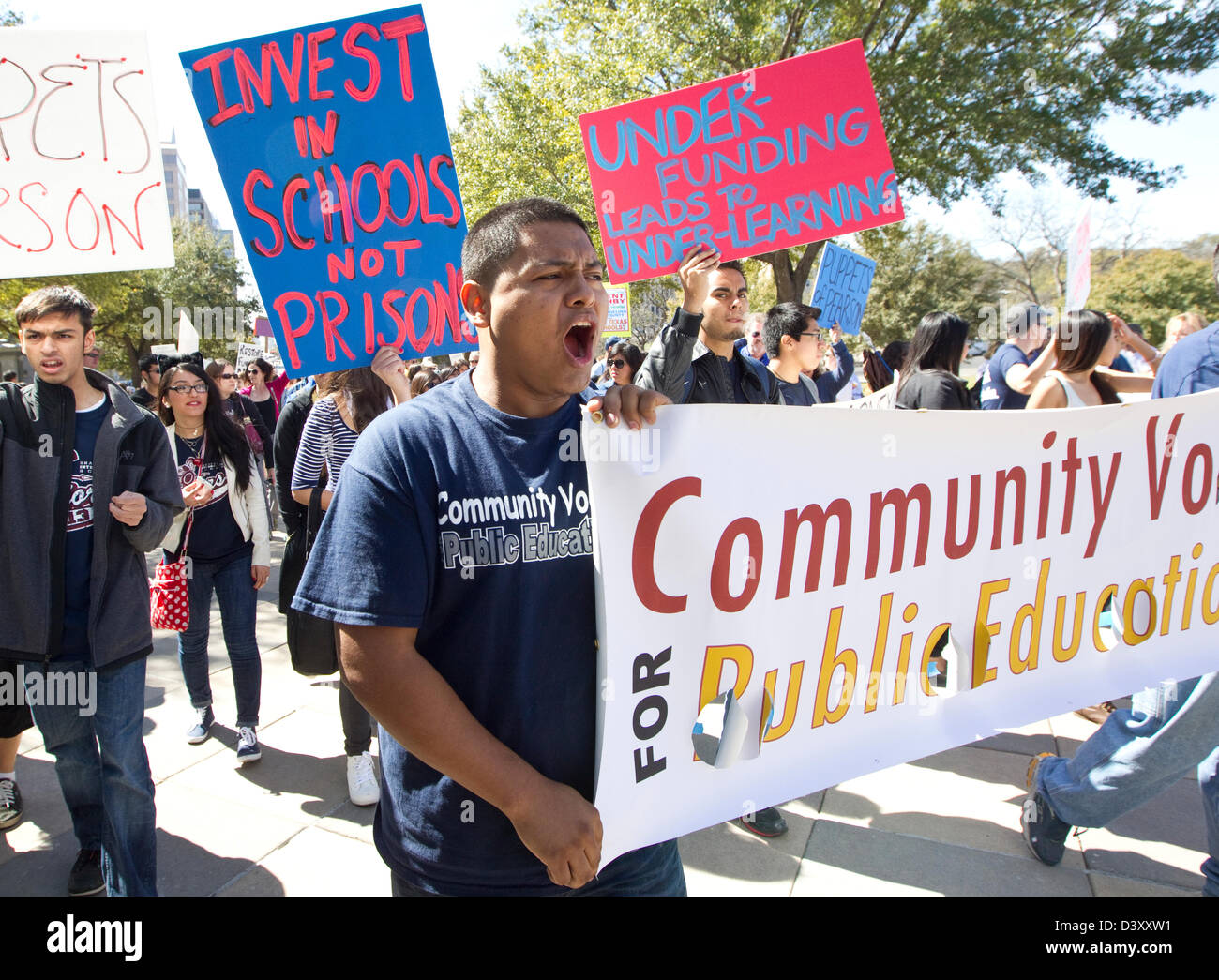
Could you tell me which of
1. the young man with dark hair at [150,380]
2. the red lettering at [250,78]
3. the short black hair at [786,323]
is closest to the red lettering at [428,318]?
the red lettering at [250,78]

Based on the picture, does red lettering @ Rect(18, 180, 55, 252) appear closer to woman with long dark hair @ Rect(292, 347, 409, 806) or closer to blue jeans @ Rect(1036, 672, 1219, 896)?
woman with long dark hair @ Rect(292, 347, 409, 806)

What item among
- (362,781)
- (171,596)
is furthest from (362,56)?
(362,781)

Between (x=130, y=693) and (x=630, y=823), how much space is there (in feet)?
→ 6.05

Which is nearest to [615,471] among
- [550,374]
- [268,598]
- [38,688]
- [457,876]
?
[550,374]

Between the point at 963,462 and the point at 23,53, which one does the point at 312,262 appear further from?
the point at 963,462

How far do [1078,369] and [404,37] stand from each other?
325 cm

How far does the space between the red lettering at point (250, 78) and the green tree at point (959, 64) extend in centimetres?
1351

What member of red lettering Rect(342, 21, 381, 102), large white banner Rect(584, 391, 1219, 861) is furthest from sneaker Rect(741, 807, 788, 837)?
red lettering Rect(342, 21, 381, 102)

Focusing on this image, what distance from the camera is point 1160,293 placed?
31.0 m

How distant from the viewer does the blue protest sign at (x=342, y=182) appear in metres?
2.71

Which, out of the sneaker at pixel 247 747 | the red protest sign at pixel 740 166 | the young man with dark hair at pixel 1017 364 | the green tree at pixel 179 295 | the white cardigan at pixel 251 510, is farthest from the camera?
the green tree at pixel 179 295

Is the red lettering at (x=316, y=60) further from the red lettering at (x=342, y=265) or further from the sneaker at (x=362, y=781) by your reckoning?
the sneaker at (x=362, y=781)

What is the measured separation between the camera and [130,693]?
2.67 meters

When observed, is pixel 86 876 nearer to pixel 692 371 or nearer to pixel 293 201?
pixel 293 201
